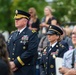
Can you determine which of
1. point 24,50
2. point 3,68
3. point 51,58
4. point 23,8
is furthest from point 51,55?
point 23,8

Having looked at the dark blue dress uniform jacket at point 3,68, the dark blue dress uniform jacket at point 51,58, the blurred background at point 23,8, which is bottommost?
the dark blue dress uniform jacket at point 51,58

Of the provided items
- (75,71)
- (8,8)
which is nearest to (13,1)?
(8,8)

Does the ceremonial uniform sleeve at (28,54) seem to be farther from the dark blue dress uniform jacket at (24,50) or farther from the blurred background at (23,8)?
the blurred background at (23,8)

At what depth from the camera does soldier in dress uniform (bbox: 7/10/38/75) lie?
9.01 metres

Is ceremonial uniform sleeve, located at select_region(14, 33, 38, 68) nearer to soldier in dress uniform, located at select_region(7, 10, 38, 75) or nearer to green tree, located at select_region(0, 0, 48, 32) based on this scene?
soldier in dress uniform, located at select_region(7, 10, 38, 75)

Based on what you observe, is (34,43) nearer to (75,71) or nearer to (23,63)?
(23,63)

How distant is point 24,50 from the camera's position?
9086 millimetres

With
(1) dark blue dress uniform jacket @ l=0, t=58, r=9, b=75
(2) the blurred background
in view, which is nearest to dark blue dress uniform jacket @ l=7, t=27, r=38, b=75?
(1) dark blue dress uniform jacket @ l=0, t=58, r=9, b=75

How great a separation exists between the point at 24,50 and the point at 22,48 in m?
0.06

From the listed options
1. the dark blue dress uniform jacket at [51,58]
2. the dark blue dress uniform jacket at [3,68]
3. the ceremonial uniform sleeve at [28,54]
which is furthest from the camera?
the ceremonial uniform sleeve at [28,54]

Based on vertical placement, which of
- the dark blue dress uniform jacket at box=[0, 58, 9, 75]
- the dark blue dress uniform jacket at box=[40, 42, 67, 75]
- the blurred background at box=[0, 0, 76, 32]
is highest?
the blurred background at box=[0, 0, 76, 32]

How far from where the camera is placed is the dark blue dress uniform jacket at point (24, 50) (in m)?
9.00

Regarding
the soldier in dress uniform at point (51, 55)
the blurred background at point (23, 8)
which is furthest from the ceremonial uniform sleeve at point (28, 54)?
the blurred background at point (23, 8)

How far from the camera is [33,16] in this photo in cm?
1436
